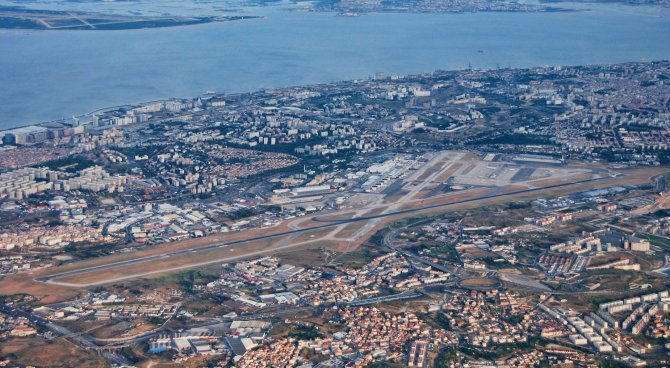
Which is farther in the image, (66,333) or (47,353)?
(66,333)

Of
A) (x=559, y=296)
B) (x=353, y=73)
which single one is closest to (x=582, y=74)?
(x=353, y=73)

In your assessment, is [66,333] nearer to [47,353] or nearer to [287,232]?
[47,353]

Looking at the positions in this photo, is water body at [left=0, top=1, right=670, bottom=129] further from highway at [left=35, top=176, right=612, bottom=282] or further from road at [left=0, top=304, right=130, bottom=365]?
road at [left=0, top=304, right=130, bottom=365]

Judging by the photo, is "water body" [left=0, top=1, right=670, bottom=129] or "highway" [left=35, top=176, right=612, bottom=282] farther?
"water body" [left=0, top=1, right=670, bottom=129]

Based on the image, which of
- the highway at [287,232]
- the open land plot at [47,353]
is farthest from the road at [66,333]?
the highway at [287,232]

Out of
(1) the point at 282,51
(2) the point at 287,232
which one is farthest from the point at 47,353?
(1) the point at 282,51

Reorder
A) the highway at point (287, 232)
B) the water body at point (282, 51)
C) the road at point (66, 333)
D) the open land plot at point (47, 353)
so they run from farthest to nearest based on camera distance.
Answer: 1. the water body at point (282, 51)
2. the highway at point (287, 232)
3. the road at point (66, 333)
4. the open land plot at point (47, 353)

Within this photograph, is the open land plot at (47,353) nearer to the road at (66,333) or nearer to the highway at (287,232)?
the road at (66,333)

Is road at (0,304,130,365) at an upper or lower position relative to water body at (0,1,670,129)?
upper

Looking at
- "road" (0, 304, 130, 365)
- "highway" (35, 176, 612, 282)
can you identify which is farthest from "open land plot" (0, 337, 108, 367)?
"highway" (35, 176, 612, 282)
